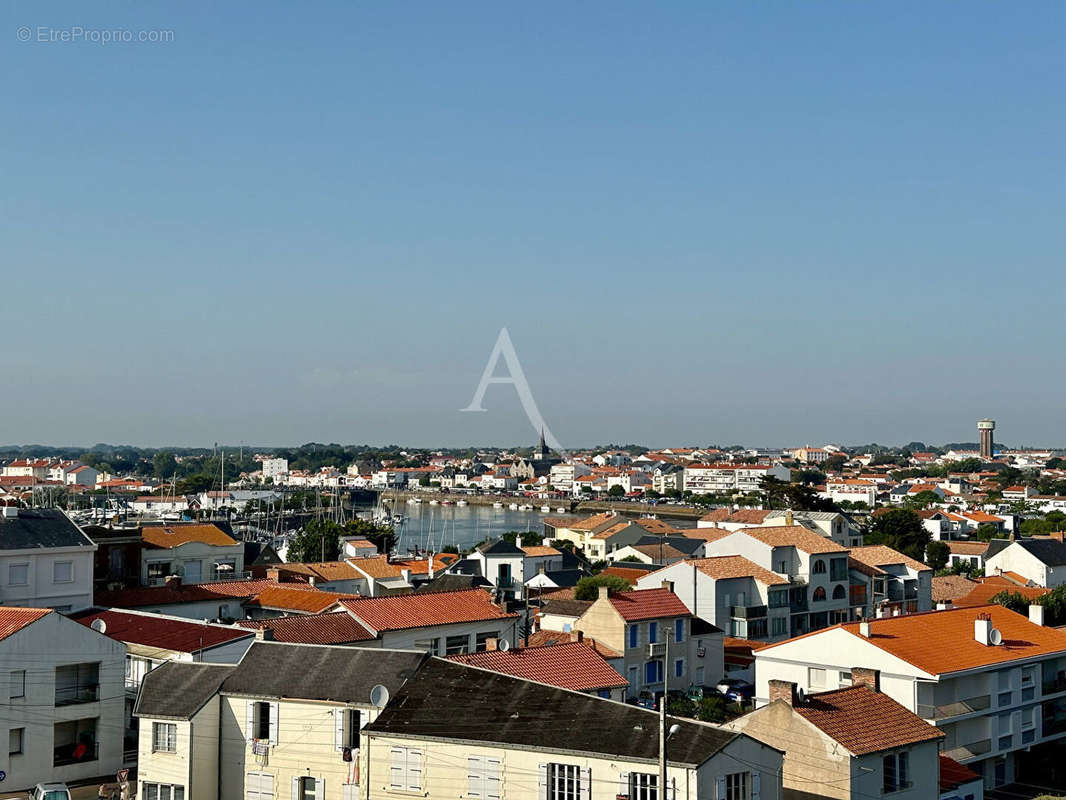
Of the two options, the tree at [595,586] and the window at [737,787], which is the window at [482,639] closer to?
the tree at [595,586]

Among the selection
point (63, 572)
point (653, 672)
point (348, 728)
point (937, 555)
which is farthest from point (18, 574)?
point (937, 555)

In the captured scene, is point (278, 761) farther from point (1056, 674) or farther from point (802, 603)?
point (802, 603)

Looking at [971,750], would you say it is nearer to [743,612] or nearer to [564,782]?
[564,782]

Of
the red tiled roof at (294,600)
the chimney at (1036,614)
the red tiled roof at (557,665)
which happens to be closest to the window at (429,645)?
the red tiled roof at (294,600)

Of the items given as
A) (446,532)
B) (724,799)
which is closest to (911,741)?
(724,799)

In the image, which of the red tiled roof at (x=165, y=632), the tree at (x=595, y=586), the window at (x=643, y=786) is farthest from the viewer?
the tree at (x=595, y=586)
